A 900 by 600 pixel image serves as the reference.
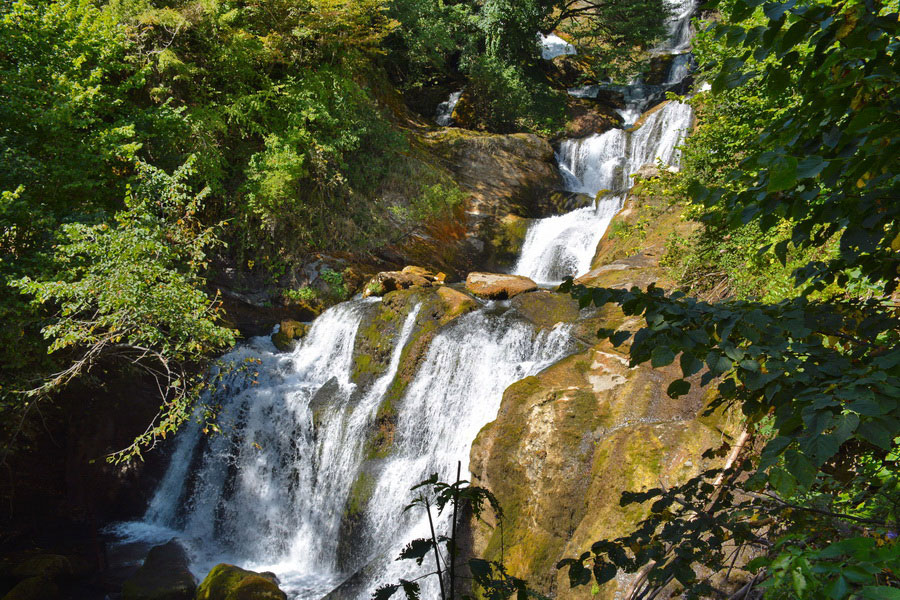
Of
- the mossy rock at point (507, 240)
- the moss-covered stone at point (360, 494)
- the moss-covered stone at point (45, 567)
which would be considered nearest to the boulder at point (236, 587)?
the moss-covered stone at point (360, 494)

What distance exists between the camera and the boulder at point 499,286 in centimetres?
943

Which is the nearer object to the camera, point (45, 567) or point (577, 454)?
point (577, 454)

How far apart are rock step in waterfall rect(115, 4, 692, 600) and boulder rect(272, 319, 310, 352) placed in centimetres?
14

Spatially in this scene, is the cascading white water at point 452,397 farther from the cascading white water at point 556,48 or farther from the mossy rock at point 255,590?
the cascading white water at point 556,48

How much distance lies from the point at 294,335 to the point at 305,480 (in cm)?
339

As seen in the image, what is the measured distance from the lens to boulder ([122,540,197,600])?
21.5 feet

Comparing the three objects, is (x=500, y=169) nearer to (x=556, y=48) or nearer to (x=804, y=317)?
(x=556, y=48)

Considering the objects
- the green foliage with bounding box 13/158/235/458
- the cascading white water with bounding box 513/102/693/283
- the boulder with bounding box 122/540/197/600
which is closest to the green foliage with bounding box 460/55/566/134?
the cascading white water with bounding box 513/102/693/283

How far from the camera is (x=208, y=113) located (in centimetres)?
1024

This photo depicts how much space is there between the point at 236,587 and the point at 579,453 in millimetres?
4574

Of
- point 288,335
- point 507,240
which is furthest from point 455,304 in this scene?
point 507,240

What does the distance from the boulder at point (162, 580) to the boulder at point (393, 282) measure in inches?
242

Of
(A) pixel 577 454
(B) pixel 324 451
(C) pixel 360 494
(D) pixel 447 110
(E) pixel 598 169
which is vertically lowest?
(C) pixel 360 494

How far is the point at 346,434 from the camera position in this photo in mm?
8125
